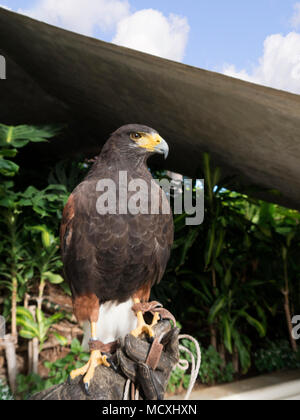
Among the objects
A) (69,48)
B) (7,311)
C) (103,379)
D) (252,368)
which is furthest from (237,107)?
(252,368)

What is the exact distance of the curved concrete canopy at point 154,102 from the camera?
189 cm

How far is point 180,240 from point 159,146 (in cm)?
177

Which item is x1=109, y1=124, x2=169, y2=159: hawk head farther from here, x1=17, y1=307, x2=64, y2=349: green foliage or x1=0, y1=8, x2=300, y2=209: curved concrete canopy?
x1=17, y1=307, x2=64, y2=349: green foliage

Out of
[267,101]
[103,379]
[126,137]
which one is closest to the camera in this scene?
[103,379]

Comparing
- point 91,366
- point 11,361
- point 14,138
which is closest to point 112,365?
point 91,366

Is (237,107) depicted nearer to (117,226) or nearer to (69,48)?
(69,48)

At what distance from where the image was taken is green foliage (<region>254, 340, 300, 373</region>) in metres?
3.26

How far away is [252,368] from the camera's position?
3330 millimetres

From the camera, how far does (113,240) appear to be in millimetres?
1102

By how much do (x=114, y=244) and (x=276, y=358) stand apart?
282 centimetres

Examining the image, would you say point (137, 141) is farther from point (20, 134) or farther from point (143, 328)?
point (20, 134)

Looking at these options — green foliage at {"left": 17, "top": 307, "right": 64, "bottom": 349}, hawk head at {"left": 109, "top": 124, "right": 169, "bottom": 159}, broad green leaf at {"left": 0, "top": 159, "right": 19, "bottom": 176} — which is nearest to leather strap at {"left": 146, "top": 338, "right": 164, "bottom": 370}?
hawk head at {"left": 109, "top": 124, "right": 169, "bottom": 159}

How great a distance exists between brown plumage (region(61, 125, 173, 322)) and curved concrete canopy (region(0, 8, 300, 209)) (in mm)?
791

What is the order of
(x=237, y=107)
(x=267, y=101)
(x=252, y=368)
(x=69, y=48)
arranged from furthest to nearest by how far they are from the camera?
(x=252, y=368), (x=69, y=48), (x=237, y=107), (x=267, y=101)
